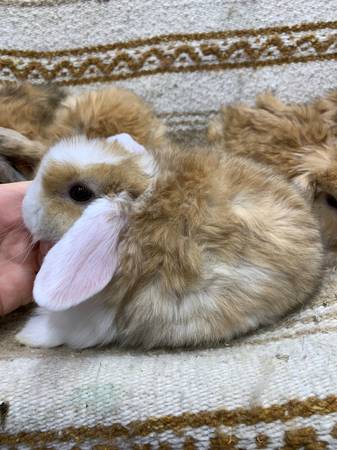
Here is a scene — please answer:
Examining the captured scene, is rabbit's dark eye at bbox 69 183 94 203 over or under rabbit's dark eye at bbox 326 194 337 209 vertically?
over

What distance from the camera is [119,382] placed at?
1064 mm

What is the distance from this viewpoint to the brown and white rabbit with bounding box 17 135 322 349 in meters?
1.18

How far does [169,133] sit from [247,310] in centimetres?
106

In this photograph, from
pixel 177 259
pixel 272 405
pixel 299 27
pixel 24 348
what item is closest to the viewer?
pixel 272 405

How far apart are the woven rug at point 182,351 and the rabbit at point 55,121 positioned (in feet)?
0.86

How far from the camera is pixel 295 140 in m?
1.78

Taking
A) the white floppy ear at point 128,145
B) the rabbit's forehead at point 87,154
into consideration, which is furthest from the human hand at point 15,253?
the white floppy ear at point 128,145

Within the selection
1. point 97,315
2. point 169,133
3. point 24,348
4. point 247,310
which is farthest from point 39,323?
point 169,133

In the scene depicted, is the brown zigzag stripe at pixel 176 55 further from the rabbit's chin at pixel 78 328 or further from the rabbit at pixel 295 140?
the rabbit's chin at pixel 78 328

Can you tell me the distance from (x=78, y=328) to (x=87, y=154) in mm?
424

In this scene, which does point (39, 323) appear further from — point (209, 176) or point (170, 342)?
point (209, 176)

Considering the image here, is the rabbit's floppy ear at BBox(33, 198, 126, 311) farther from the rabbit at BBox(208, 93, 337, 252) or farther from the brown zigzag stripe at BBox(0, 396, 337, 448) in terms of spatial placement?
the rabbit at BBox(208, 93, 337, 252)

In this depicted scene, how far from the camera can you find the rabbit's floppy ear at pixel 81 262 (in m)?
1.10

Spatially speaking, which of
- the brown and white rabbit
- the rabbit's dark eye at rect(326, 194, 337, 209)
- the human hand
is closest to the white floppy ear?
the brown and white rabbit
